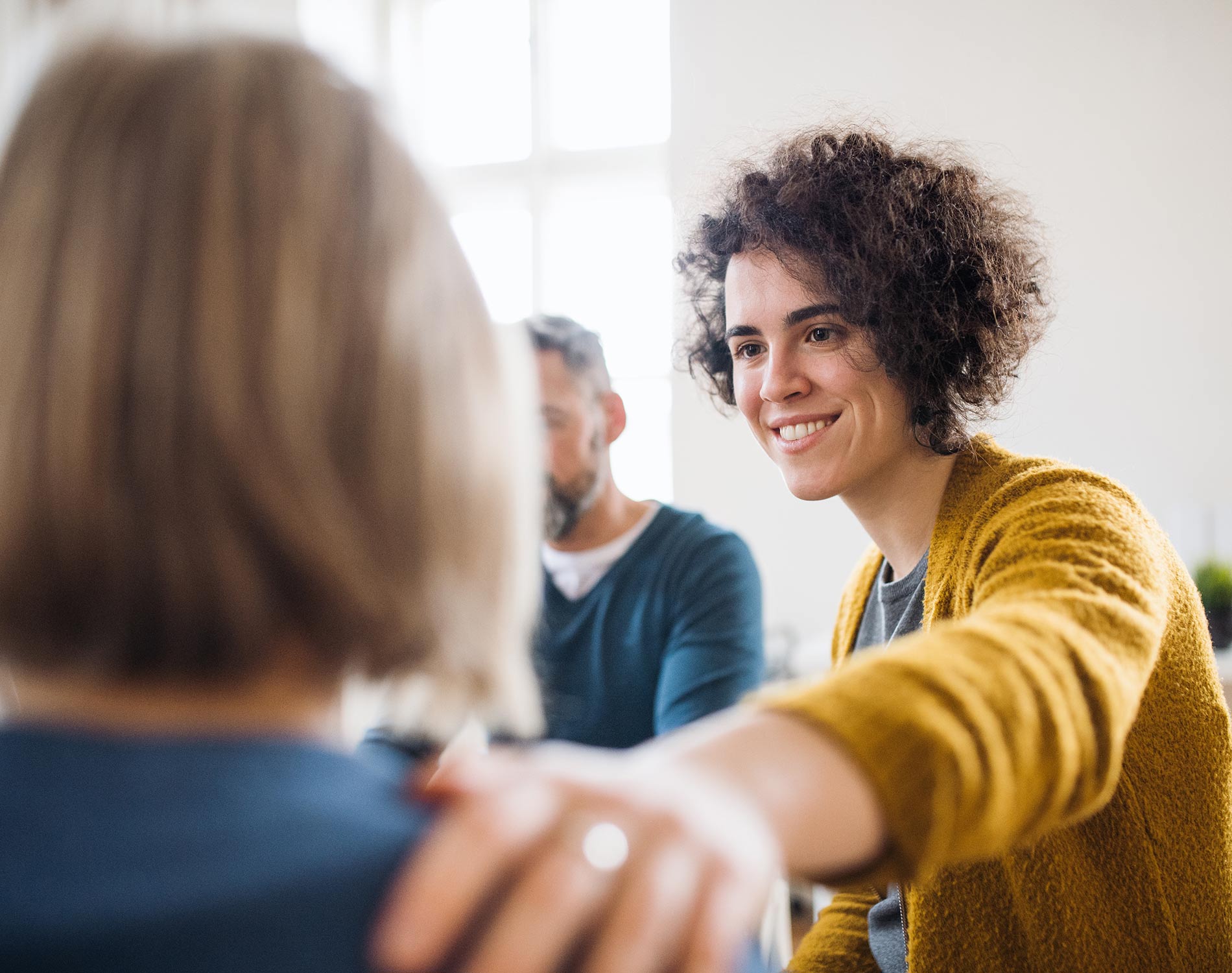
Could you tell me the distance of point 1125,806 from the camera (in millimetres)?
879

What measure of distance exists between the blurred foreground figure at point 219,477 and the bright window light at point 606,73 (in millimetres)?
4097

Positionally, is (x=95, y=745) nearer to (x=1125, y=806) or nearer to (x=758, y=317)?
(x=1125, y=806)

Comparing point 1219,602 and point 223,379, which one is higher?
point 223,379

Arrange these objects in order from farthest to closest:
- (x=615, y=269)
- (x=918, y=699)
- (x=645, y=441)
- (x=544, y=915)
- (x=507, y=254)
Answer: (x=507, y=254)
(x=615, y=269)
(x=645, y=441)
(x=918, y=699)
(x=544, y=915)

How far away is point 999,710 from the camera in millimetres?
482

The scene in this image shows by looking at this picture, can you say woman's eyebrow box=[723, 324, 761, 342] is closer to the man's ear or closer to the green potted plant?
the man's ear

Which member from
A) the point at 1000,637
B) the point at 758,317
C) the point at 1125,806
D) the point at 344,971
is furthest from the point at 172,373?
the point at 758,317

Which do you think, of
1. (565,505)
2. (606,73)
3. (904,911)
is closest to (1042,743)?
(904,911)

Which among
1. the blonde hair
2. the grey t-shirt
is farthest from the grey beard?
the blonde hair

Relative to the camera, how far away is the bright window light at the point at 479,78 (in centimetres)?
444

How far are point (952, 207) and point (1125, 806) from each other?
751mm

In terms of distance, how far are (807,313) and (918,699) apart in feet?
2.77

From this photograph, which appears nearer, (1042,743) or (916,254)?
(1042,743)

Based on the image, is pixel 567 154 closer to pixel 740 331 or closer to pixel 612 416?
pixel 612 416
